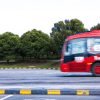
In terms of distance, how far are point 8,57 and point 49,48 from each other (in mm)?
11544

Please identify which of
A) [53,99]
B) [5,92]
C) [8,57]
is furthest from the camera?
[8,57]

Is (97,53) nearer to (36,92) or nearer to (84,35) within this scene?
(84,35)

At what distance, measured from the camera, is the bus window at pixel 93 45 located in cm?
1516

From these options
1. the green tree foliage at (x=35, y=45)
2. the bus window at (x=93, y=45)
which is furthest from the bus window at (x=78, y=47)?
the green tree foliage at (x=35, y=45)

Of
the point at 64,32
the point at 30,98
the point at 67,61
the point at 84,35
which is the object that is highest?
the point at 64,32

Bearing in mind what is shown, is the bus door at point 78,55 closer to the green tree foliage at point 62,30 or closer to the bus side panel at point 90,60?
the bus side panel at point 90,60

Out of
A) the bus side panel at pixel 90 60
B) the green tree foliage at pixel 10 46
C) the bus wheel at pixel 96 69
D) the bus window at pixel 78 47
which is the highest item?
the green tree foliage at pixel 10 46

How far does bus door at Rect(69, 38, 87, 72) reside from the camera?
14984 millimetres

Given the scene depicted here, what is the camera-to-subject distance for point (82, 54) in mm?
15227

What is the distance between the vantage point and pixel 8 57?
55250 millimetres

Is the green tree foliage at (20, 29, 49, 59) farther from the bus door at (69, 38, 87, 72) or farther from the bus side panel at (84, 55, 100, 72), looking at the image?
the bus side panel at (84, 55, 100, 72)

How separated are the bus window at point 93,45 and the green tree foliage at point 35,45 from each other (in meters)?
38.0

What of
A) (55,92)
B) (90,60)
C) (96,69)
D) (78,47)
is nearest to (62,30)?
(78,47)

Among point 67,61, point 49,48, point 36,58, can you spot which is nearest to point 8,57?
point 36,58
